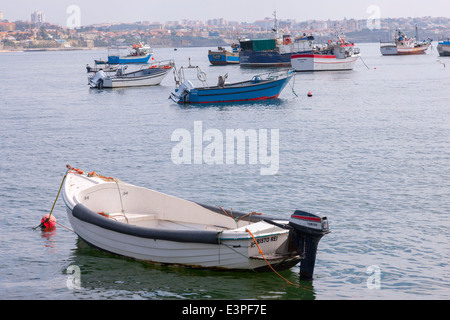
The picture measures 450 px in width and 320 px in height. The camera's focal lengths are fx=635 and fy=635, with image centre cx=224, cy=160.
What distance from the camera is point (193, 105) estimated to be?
173 feet

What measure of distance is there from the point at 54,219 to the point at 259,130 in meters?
21.5

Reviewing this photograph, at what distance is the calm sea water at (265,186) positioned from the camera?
14.2 metres

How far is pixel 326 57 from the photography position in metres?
89.8

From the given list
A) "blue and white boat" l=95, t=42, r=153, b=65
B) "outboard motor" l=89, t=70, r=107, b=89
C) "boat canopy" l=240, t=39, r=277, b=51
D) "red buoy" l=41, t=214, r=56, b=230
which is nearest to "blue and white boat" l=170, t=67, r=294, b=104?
"outboard motor" l=89, t=70, r=107, b=89

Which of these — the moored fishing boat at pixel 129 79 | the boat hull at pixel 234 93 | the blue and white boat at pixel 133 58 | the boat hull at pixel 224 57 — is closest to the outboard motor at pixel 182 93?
the boat hull at pixel 234 93

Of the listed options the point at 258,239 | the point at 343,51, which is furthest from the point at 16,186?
the point at 343,51

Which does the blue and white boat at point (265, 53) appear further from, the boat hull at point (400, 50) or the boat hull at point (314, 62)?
the boat hull at point (400, 50)

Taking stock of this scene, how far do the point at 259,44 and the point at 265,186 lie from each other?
266ft

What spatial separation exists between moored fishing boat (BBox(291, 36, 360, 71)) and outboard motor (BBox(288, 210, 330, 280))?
77.1 metres

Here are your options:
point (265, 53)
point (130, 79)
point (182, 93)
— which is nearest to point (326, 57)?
point (265, 53)

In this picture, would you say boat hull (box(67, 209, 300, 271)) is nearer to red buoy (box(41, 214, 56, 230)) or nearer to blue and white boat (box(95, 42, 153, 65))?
red buoy (box(41, 214, 56, 230))

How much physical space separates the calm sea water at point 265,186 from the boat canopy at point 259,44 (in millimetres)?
47220

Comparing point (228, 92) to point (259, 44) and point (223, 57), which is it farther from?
point (223, 57)
